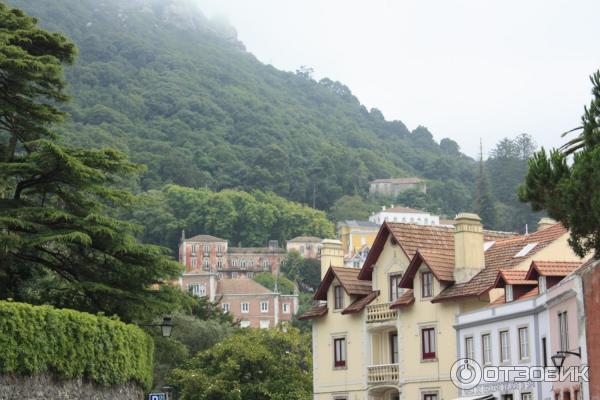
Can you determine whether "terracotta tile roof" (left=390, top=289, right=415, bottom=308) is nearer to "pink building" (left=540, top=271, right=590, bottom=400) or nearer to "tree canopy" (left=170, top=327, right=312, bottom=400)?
"pink building" (left=540, top=271, right=590, bottom=400)

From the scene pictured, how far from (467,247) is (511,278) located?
21.6 feet

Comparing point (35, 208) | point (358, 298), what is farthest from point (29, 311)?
point (358, 298)

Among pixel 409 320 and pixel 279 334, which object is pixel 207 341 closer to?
pixel 279 334

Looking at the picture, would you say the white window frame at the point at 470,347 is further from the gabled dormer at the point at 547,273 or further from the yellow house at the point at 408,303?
the gabled dormer at the point at 547,273

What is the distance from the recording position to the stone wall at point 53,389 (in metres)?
34.6

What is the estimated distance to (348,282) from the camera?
62.9 m

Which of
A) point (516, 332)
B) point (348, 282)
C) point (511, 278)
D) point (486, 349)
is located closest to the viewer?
point (516, 332)

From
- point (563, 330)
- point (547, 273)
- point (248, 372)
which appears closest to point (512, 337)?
point (547, 273)

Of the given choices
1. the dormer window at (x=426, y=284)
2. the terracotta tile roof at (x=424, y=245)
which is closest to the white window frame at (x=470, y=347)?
the terracotta tile roof at (x=424, y=245)

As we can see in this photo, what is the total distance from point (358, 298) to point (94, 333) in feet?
82.4

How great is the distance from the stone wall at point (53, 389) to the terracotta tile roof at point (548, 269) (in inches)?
624

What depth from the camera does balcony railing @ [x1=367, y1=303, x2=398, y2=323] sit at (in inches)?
2351

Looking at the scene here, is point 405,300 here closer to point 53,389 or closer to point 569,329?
point 569,329

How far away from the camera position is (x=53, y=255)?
44.0 metres
